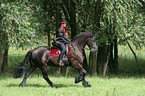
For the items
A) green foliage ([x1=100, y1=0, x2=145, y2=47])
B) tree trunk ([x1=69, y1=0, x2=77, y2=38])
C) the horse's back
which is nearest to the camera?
the horse's back

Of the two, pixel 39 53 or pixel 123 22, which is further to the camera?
pixel 123 22

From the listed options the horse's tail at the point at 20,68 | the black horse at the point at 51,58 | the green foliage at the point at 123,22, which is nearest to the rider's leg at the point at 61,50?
the black horse at the point at 51,58

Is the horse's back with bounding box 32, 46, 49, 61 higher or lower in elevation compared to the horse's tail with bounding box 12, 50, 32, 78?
higher

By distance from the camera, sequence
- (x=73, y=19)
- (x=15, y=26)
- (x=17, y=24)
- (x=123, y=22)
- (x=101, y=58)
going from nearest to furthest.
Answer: (x=17, y=24), (x=15, y=26), (x=123, y=22), (x=101, y=58), (x=73, y=19)

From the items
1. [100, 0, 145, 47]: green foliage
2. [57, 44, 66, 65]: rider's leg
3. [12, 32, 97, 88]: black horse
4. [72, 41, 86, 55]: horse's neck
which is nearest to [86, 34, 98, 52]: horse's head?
[12, 32, 97, 88]: black horse

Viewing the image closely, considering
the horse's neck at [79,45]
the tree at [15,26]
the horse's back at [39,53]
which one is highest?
the tree at [15,26]

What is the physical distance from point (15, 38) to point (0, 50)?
3827mm

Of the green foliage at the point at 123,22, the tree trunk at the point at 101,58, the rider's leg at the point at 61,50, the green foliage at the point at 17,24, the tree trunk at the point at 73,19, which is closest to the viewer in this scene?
the rider's leg at the point at 61,50

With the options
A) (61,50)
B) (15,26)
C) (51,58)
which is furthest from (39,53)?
(15,26)

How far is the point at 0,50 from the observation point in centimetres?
1905

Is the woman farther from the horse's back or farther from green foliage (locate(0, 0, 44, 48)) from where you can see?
green foliage (locate(0, 0, 44, 48))

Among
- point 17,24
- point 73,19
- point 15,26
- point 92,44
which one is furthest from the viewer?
point 73,19

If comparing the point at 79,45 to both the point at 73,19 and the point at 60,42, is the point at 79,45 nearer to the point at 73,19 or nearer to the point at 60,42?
the point at 60,42

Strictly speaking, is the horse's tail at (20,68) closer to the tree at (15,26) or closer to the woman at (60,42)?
the woman at (60,42)
